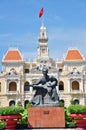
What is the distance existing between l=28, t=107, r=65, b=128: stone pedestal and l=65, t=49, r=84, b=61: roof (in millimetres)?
58114

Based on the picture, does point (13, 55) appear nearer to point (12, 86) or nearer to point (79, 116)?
point (12, 86)

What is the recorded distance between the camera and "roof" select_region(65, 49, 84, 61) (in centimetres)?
8088

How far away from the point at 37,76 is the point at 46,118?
54.7 meters

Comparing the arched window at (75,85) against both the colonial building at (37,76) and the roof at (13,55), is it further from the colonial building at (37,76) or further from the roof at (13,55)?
the roof at (13,55)

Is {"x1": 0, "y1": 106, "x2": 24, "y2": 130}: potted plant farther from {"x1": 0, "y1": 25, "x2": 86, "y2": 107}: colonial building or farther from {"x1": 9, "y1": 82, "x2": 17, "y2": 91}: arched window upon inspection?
{"x1": 9, "y1": 82, "x2": 17, "y2": 91}: arched window

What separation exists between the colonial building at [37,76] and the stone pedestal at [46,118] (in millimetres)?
53114

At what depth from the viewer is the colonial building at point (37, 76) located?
7688 centimetres

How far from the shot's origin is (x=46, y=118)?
75.3 feet

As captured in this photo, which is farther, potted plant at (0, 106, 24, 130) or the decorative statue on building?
the decorative statue on building

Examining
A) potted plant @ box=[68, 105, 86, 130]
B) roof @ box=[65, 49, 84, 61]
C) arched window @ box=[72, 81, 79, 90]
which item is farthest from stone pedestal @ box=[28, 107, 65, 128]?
roof @ box=[65, 49, 84, 61]

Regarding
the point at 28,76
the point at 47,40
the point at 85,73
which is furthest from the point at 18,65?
the point at 85,73

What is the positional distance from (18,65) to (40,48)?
7.26 meters

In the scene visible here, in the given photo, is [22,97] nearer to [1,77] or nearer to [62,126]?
[1,77]

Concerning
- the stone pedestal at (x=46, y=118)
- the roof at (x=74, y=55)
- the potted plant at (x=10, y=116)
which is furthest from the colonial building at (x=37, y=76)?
the potted plant at (x=10, y=116)
